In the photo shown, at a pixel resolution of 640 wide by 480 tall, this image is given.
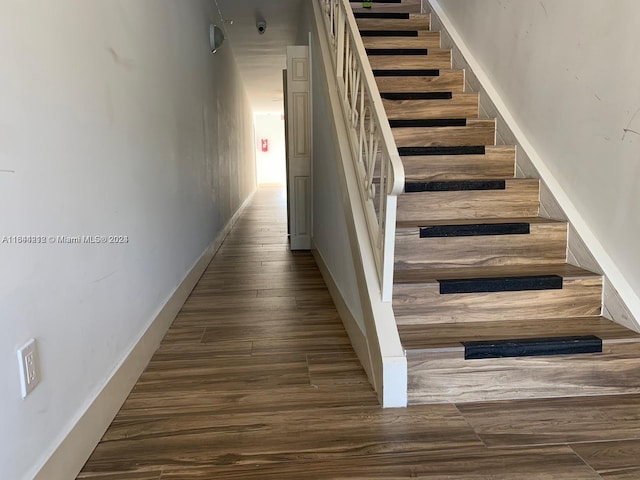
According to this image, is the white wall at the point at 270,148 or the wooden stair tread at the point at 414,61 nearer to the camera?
the wooden stair tread at the point at 414,61

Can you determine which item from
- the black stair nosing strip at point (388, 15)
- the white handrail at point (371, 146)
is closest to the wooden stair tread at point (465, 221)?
the white handrail at point (371, 146)

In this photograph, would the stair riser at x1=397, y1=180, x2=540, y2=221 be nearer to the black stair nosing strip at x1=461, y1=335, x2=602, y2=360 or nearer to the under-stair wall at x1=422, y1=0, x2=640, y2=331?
the under-stair wall at x1=422, y1=0, x2=640, y2=331

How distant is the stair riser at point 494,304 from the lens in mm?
1800

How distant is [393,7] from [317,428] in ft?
12.5

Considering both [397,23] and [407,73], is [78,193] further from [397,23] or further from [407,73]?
[397,23]

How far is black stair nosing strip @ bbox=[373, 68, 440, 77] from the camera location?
317 centimetres

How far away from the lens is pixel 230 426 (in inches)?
56.9

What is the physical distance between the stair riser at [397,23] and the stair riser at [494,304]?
268 cm

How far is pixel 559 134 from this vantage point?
7.15ft

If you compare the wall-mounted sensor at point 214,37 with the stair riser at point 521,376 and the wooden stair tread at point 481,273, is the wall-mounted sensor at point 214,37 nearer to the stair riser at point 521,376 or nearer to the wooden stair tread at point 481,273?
the wooden stair tread at point 481,273

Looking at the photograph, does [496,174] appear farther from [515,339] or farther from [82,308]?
[82,308]

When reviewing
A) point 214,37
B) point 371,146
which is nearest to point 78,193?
point 371,146

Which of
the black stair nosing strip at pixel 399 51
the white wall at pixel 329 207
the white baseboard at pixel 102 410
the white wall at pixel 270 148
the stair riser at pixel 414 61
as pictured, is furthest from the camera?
the white wall at pixel 270 148

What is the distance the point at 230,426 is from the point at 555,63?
227cm
